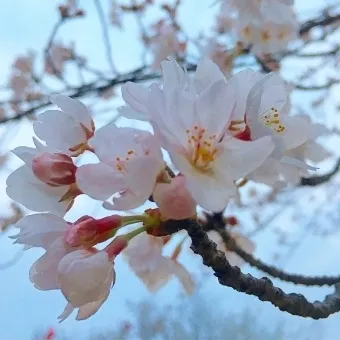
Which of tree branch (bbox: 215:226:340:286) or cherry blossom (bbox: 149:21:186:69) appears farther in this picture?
cherry blossom (bbox: 149:21:186:69)

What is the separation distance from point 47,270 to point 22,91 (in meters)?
2.35

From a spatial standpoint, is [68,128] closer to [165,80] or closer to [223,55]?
[165,80]

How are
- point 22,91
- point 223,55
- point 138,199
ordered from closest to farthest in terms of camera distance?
1. point 138,199
2. point 223,55
3. point 22,91

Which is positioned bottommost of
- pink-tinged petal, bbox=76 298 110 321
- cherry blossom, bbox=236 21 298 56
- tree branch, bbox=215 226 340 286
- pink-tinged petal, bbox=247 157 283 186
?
cherry blossom, bbox=236 21 298 56

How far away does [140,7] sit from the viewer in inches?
81.9

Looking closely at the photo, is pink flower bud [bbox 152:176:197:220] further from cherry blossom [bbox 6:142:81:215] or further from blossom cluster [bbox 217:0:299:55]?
blossom cluster [bbox 217:0:299:55]

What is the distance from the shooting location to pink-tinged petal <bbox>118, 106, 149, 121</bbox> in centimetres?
41

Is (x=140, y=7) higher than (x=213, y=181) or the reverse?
the reverse

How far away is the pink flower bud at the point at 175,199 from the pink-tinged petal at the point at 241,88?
0.28 ft

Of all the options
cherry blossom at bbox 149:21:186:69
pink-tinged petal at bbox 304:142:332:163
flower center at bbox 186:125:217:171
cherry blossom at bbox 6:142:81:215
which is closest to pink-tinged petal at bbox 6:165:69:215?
cherry blossom at bbox 6:142:81:215

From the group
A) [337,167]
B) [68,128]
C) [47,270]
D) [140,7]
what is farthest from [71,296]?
[140,7]

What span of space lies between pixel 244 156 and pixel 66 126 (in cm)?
15

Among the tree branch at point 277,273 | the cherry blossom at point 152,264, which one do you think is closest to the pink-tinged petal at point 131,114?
the cherry blossom at point 152,264

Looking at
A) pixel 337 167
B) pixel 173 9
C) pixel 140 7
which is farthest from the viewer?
pixel 140 7
